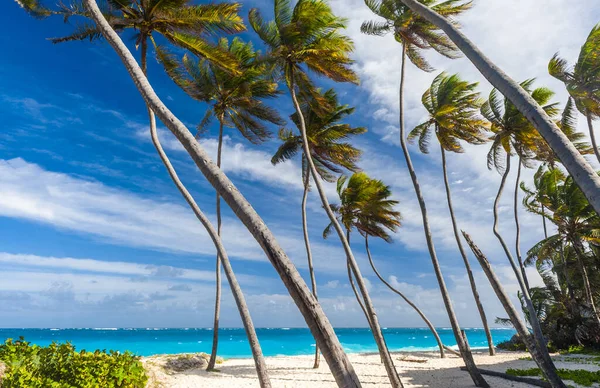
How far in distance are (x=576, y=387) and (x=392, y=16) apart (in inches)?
472

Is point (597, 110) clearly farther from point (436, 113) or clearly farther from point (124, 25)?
point (124, 25)

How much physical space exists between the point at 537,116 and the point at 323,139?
11772mm

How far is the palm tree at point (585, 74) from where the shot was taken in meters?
12.2

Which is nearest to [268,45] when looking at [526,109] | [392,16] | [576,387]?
[392,16]

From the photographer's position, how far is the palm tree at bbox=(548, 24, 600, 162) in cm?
1217

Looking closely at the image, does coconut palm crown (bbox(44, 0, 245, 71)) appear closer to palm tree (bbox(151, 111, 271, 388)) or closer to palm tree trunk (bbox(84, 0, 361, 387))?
palm tree (bbox(151, 111, 271, 388))

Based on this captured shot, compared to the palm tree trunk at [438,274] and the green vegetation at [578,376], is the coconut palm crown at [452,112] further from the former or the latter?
the green vegetation at [578,376]

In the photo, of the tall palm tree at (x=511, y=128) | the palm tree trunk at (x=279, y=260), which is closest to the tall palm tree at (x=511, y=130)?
the tall palm tree at (x=511, y=128)

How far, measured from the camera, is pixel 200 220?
8.85m

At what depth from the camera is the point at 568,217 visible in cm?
1980

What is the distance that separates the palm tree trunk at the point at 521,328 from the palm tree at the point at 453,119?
6.10 metres

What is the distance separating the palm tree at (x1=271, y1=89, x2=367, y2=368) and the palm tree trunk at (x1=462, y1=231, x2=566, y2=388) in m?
7.19

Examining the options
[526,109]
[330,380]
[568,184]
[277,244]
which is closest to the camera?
[277,244]

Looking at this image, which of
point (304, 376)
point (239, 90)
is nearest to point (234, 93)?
point (239, 90)
